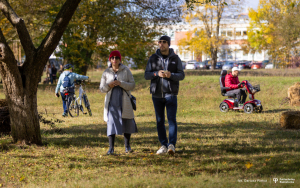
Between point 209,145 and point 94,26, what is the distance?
21013 millimetres

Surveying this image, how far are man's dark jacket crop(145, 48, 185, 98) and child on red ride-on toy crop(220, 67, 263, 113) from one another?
7.75 m

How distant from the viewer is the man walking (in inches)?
268

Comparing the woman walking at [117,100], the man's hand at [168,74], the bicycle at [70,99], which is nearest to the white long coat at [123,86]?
the woman walking at [117,100]

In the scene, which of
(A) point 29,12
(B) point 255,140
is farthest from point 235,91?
(A) point 29,12

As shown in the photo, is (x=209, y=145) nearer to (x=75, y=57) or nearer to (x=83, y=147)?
(x=83, y=147)

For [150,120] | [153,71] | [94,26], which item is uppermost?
[94,26]

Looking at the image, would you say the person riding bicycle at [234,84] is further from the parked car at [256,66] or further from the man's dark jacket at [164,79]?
the parked car at [256,66]

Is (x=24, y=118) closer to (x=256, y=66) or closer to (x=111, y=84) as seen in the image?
(x=111, y=84)

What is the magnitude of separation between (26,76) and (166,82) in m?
2.97

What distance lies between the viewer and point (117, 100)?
6.98 m

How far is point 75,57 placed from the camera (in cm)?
2889

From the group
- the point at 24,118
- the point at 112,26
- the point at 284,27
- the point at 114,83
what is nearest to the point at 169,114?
the point at 114,83

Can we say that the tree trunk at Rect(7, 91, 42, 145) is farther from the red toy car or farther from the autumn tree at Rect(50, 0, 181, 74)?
the autumn tree at Rect(50, 0, 181, 74)

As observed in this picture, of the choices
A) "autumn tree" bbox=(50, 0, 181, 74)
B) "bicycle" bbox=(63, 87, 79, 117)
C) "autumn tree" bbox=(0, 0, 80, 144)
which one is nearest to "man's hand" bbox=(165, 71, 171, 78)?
"autumn tree" bbox=(0, 0, 80, 144)
